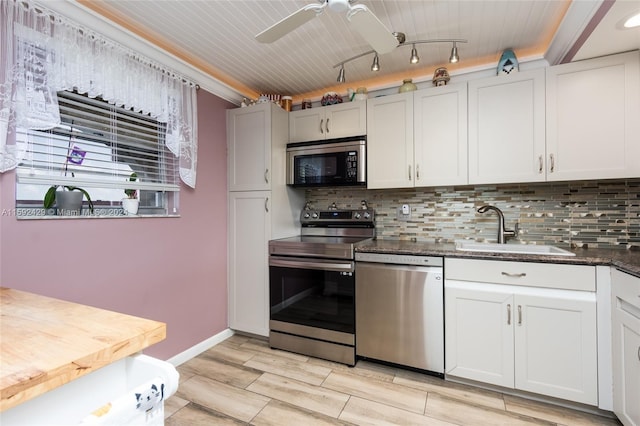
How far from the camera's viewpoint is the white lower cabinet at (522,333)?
171 cm

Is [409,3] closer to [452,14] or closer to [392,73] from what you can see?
[452,14]

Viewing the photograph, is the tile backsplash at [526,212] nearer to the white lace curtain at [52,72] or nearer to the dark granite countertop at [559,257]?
the dark granite countertop at [559,257]

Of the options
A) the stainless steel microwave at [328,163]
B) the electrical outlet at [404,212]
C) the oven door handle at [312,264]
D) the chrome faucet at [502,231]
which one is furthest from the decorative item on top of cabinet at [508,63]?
the oven door handle at [312,264]

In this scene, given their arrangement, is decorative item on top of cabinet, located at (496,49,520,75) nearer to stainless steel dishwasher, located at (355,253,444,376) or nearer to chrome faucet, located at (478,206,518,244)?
chrome faucet, located at (478,206,518,244)

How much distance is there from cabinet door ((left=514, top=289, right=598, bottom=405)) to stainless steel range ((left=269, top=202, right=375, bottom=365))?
111 cm

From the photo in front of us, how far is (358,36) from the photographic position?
2.09m

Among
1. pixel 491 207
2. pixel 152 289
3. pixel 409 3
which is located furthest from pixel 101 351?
pixel 491 207

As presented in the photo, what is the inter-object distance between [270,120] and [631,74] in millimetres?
2512

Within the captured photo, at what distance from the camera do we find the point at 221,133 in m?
2.78

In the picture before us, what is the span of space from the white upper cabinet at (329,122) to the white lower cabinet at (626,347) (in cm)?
192

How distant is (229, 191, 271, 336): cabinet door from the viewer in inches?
105

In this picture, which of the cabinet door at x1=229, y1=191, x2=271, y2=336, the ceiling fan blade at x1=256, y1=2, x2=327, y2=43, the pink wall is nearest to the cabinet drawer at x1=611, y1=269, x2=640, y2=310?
the ceiling fan blade at x1=256, y1=2, x2=327, y2=43

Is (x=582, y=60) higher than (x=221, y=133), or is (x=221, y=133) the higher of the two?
(x=582, y=60)

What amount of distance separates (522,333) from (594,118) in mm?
1461
